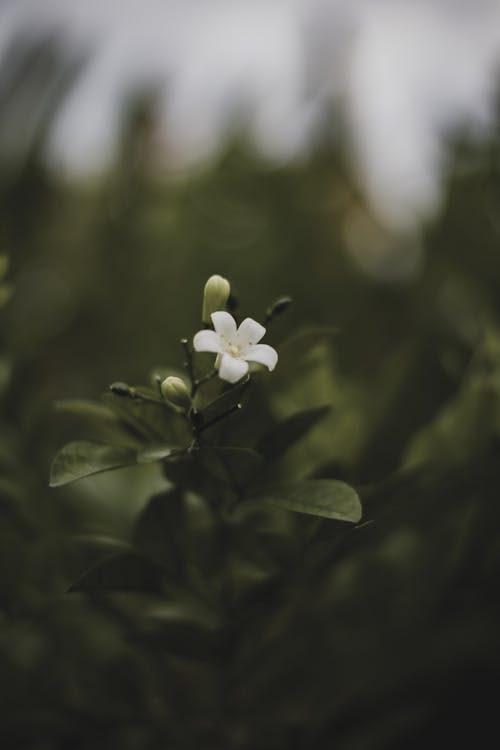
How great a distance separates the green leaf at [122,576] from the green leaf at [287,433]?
0.35 ft

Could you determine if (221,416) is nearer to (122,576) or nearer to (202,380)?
(202,380)

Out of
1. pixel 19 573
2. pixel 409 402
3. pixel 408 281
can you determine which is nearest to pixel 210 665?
pixel 19 573

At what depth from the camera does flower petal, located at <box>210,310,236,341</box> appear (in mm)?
406

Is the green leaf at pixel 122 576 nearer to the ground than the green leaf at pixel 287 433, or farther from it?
nearer to the ground

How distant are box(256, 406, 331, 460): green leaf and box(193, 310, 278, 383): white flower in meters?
0.06

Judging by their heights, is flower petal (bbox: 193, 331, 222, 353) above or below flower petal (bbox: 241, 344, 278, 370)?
above

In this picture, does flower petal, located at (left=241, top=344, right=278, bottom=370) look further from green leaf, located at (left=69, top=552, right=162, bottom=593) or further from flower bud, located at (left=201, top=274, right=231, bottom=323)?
green leaf, located at (left=69, top=552, right=162, bottom=593)

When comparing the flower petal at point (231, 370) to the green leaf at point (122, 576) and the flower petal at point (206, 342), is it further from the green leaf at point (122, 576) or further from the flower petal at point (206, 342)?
the green leaf at point (122, 576)

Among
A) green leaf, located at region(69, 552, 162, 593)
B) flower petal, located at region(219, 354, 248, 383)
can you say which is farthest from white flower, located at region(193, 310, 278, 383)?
green leaf, located at region(69, 552, 162, 593)

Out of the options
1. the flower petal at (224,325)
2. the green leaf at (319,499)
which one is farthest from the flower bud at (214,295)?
the green leaf at (319,499)

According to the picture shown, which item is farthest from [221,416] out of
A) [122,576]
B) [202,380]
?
[122,576]

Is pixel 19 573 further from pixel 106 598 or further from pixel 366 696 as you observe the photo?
pixel 366 696

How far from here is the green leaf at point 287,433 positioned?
1.45ft

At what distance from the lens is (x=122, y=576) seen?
45 centimetres
